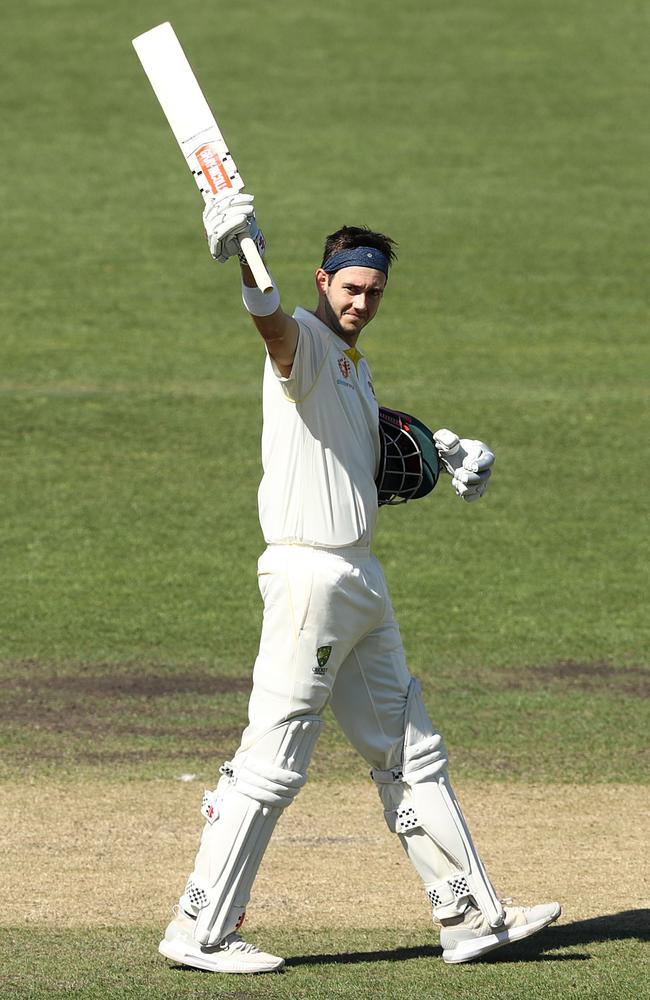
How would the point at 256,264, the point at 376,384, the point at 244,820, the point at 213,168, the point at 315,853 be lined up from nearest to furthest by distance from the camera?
the point at 256,264 → the point at 213,168 → the point at 244,820 → the point at 315,853 → the point at 376,384

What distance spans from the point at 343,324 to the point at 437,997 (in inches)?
89.0

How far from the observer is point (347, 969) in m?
5.36

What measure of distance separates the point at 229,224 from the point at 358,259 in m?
0.64

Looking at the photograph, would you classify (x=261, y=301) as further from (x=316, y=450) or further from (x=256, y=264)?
(x=316, y=450)

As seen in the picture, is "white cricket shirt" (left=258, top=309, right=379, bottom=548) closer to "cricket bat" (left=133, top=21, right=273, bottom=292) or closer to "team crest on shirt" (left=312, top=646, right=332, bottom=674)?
"team crest on shirt" (left=312, top=646, right=332, bottom=674)

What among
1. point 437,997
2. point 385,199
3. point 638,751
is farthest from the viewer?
point 385,199

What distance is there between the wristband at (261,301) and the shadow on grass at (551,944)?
222 cm

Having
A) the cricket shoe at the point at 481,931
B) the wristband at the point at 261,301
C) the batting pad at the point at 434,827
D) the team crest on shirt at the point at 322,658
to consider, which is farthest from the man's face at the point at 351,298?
the cricket shoe at the point at 481,931

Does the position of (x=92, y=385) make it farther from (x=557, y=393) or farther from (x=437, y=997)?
(x=437, y=997)

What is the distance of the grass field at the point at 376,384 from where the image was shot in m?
7.67

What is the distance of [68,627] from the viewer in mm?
10242

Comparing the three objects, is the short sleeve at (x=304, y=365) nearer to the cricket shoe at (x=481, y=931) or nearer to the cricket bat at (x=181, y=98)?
the cricket bat at (x=181, y=98)

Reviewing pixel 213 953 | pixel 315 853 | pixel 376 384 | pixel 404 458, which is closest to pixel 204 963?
pixel 213 953

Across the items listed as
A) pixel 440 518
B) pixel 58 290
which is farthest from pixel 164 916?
pixel 58 290
